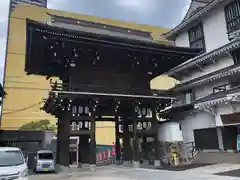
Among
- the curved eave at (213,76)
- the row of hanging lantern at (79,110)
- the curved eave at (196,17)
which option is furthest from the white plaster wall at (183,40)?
the row of hanging lantern at (79,110)

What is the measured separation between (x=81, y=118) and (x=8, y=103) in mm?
33953

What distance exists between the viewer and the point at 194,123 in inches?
850

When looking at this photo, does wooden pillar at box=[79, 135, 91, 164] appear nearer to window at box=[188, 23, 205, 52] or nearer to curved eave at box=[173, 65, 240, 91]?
curved eave at box=[173, 65, 240, 91]

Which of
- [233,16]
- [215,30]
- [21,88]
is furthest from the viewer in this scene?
[21,88]

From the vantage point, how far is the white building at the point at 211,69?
1731cm

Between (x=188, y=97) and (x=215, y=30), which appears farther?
(x=188, y=97)

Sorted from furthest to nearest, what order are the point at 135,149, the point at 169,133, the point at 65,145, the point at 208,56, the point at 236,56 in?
the point at 208,56
the point at 169,133
the point at 236,56
the point at 135,149
the point at 65,145

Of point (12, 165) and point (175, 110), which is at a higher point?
point (175, 110)

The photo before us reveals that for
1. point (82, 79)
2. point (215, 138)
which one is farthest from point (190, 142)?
point (82, 79)

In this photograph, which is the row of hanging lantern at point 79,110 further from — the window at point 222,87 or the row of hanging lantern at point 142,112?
the window at point 222,87

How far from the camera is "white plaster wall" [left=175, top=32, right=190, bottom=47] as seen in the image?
25014 millimetres

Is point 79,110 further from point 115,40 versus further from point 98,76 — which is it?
point 115,40

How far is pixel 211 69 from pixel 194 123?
15.9 ft

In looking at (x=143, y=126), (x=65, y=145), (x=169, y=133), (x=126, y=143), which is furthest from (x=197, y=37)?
(x=65, y=145)
